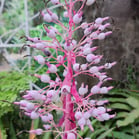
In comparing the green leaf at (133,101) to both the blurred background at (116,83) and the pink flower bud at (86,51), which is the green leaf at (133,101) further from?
the pink flower bud at (86,51)

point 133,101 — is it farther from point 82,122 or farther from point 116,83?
point 82,122

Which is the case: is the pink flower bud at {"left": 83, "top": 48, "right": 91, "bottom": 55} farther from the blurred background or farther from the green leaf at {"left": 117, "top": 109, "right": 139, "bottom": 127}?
the green leaf at {"left": 117, "top": 109, "right": 139, "bottom": 127}

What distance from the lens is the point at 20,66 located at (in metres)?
1.50

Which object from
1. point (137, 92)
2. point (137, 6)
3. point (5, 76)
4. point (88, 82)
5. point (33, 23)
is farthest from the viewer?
point (33, 23)

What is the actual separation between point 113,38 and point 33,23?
93cm

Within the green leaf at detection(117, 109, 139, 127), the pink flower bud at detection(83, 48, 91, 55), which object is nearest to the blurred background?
the green leaf at detection(117, 109, 139, 127)

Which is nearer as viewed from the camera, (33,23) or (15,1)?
(33,23)

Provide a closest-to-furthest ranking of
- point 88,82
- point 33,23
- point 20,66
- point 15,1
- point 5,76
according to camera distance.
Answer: point 88,82, point 5,76, point 20,66, point 33,23, point 15,1

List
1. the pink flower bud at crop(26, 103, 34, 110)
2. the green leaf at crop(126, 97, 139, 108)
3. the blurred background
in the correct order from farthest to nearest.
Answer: the green leaf at crop(126, 97, 139, 108)
the blurred background
the pink flower bud at crop(26, 103, 34, 110)

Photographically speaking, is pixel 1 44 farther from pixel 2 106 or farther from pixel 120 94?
pixel 120 94

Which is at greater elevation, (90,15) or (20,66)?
(90,15)

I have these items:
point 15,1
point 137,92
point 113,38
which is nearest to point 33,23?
point 15,1

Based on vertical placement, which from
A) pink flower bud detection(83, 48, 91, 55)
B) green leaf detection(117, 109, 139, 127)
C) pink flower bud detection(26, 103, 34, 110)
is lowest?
green leaf detection(117, 109, 139, 127)

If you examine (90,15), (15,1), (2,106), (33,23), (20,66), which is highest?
(15,1)
